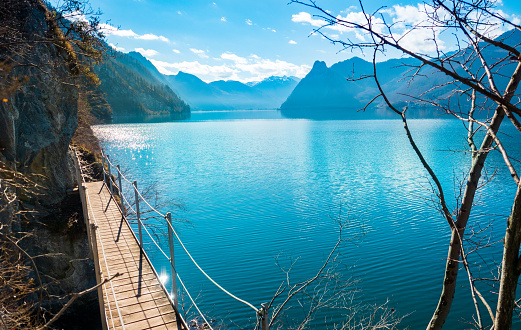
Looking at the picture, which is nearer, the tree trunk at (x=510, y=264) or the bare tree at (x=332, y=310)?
the tree trunk at (x=510, y=264)

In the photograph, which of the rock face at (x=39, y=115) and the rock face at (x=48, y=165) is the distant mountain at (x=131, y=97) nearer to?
the rock face at (x=39, y=115)

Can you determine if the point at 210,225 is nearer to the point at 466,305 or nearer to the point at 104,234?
the point at 104,234

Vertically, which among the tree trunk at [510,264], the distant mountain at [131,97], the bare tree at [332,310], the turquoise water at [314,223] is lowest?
the bare tree at [332,310]

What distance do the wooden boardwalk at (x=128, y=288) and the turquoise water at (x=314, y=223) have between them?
4.13 m

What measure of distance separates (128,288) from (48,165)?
323 inches

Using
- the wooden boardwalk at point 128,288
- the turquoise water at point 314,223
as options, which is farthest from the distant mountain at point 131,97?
the wooden boardwalk at point 128,288

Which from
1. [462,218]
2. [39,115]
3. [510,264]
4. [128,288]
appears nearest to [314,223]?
[128,288]

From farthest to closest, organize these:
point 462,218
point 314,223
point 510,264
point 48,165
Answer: point 314,223 < point 48,165 < point 462,218 < point 510,264

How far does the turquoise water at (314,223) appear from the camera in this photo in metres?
11.8

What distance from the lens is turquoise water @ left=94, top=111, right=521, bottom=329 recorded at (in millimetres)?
11789

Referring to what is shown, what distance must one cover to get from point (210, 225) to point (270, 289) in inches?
253

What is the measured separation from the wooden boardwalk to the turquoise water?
4131 millimetres

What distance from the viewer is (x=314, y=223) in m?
17.4

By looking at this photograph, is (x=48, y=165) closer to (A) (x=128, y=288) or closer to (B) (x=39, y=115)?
(B) (x=39, y=115)
